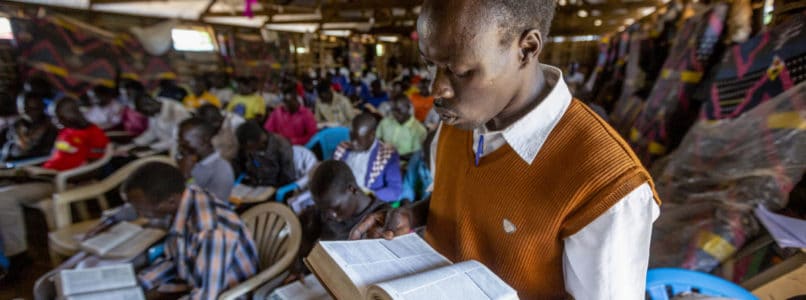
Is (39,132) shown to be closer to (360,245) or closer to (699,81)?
(360,245)

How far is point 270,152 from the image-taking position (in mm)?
3027

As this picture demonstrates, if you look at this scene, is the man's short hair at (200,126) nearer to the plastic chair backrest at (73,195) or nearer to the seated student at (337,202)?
the plastic chair backrest at (73,195)

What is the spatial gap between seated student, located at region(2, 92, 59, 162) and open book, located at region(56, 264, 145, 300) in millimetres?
2633

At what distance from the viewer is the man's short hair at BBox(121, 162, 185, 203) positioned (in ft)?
5.63

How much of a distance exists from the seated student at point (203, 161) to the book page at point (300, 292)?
1153 millimetres

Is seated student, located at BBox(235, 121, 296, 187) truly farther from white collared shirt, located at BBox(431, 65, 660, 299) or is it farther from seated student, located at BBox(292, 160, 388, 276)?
white collared shirt, located at BBox(431, 65, 660, 299)

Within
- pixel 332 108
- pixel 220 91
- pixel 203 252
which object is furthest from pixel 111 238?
pixel 220 91

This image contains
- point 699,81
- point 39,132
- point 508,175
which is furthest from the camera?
point 39,132

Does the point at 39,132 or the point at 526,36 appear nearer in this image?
the point at 526,36

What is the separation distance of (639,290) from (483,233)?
0.93ft

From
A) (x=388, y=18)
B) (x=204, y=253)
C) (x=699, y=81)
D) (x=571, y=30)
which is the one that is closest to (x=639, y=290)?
(x=204, y=253)

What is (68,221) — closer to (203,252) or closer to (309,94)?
(203,252)

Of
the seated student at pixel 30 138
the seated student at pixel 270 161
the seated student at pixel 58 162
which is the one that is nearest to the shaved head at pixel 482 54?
the seated student at pixel 270 161

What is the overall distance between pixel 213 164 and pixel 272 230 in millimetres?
822
